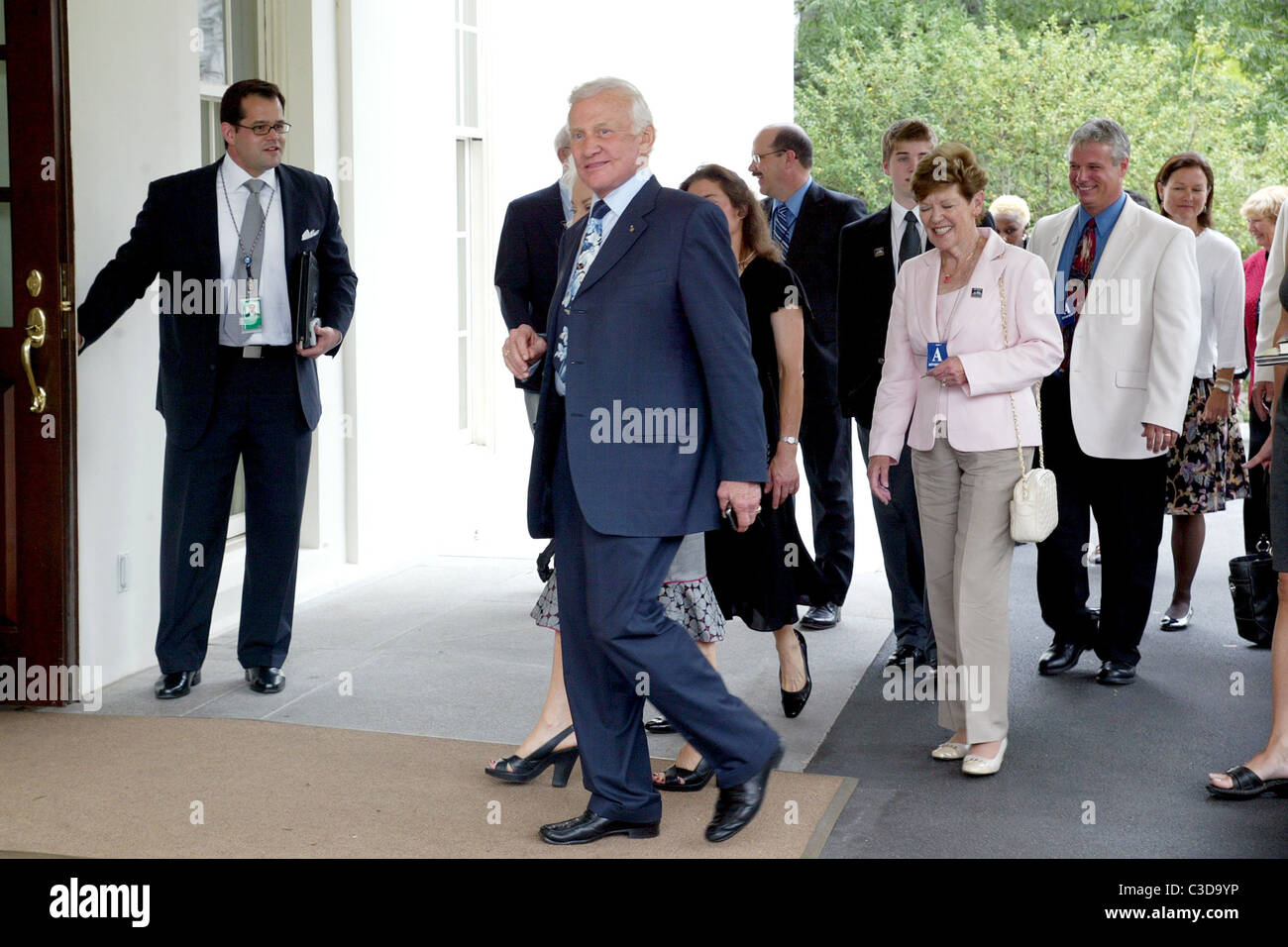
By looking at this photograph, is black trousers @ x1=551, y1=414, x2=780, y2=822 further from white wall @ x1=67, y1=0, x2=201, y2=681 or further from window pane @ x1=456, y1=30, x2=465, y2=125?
window pane @ x1=456, y1=30, x2=465, y2=125

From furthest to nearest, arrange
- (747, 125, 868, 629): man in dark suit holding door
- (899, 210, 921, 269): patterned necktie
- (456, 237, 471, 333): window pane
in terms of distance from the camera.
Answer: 1. (456, 237, 471, 333): window pane
2. (747, 125, 868, 629): man in dark suit holding door
3. (899, 210, 921, 269): patterned necktie

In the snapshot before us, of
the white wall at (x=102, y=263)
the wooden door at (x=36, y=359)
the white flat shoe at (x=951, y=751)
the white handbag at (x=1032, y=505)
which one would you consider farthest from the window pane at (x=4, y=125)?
the white flat shoe at (x=951, y=751)

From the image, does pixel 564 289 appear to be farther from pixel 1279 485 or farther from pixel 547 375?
pixel 1279 485

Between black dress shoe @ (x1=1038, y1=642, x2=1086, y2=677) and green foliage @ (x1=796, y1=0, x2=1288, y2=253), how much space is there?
1540 cm

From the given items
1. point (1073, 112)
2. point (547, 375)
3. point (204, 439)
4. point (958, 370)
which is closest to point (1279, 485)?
point (958, 370)

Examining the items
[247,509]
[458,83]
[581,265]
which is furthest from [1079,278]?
[458,83]

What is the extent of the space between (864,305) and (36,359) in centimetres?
301

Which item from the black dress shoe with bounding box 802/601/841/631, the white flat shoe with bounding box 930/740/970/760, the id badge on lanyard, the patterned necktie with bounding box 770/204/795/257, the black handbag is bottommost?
the white flat shoe with bounding box 930/740/970/760

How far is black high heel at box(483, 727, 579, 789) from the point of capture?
4641 millimetres

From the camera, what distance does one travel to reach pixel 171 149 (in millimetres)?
6148

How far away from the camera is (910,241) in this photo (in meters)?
6.04

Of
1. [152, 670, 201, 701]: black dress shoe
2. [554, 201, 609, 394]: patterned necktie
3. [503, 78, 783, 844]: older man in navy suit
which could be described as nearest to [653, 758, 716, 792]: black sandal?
[503, 78, 783, 844]: older man in navy suit

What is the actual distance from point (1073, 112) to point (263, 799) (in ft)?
60.6

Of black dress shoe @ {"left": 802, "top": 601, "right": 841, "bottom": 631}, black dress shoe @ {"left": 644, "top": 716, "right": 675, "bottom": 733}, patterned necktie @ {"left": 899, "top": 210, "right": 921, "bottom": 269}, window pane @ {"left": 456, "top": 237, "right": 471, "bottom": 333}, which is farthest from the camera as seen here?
window pane @ {"left": 456, "top": 237, "right": 471, "bottom": 333}
